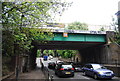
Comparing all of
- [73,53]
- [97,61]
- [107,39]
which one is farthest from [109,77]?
[73,53]

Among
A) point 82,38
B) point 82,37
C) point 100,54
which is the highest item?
point 82,37

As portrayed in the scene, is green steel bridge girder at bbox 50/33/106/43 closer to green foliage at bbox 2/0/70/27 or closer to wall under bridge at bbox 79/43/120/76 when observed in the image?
wall under bridge at bbox 79/43/120/76

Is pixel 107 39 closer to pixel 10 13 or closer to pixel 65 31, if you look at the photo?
pixel 65 31

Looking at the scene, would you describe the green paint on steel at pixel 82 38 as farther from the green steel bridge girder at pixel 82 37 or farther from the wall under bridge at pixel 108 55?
the wall under bridge at pixel 108 55

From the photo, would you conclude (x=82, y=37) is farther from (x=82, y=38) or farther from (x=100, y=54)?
(x=100, y=54)

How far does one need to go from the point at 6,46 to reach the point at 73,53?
39.0 metres

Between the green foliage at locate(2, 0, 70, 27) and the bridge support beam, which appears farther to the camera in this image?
the bridge support beam

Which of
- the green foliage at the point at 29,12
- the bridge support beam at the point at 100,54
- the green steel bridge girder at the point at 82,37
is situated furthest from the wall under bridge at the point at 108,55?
the green foliage at the point at 29,12

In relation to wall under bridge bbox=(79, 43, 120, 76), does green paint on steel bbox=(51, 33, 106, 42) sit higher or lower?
higher

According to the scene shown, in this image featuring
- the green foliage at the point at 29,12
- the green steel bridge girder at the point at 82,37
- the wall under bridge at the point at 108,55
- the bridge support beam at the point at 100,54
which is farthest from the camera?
the bridge support beam at the point at 100,54

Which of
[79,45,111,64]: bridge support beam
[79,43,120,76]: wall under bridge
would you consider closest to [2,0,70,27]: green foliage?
[79,43,120,76]: wall under bridge

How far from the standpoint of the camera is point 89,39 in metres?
22.4

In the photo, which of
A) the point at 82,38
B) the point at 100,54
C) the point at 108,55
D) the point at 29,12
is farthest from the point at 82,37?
the point at 29,12

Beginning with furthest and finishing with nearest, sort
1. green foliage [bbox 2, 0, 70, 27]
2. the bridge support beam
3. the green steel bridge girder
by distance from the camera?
the bridge support beam, the green steel bridge girder, green foliage [bbox 2, 0, 70, 27]
